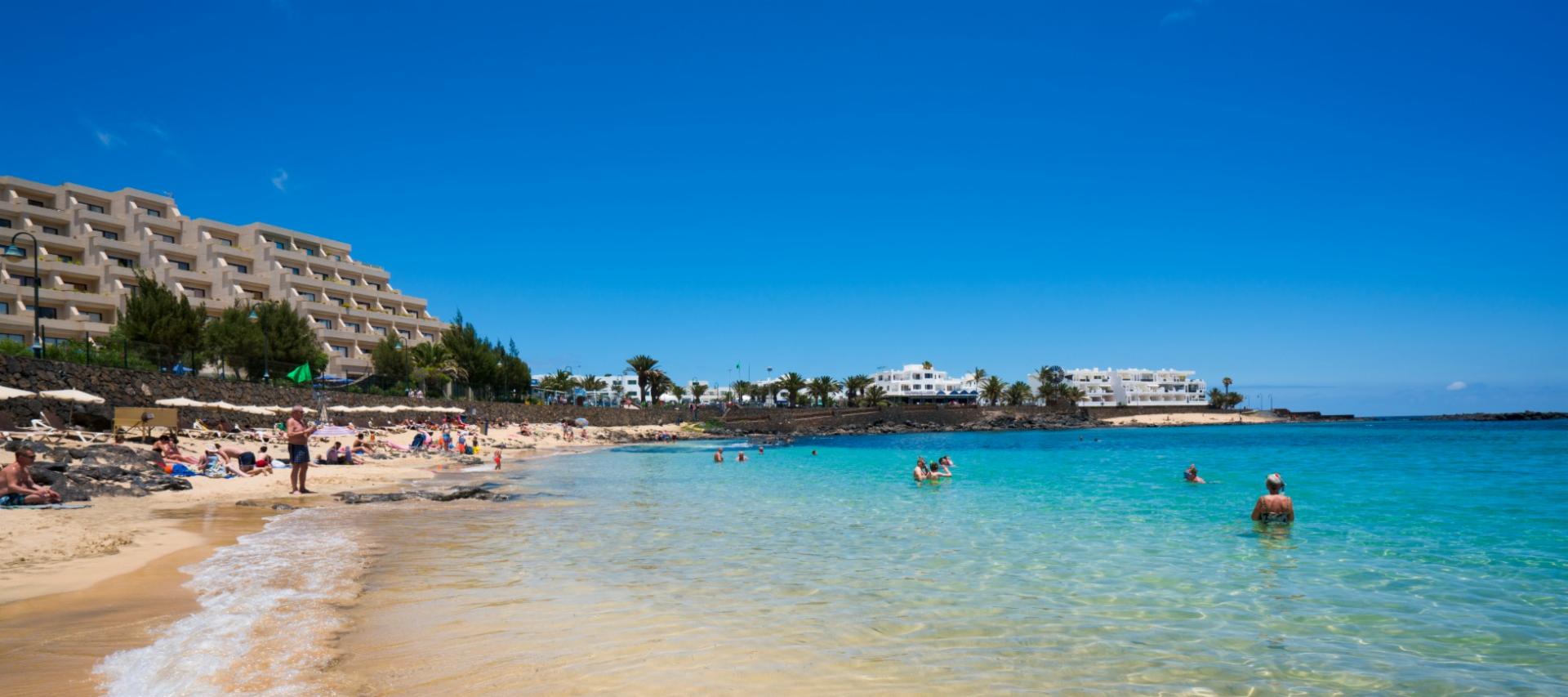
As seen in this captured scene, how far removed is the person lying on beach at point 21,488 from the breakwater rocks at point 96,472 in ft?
2.18

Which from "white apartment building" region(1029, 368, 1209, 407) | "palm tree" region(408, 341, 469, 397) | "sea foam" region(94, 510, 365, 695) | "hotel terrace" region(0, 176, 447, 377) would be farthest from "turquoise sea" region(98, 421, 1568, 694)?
"white apartment building" region(1029, 368, 1209, 407)

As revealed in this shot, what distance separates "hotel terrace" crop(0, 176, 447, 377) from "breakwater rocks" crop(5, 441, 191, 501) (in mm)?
38352

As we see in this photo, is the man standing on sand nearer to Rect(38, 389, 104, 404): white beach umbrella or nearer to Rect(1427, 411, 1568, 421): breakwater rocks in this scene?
Rect(38, 389, 104, 404): white beach umbrella

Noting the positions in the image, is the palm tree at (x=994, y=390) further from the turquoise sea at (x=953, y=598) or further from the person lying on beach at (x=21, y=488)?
the person lying on beach at (x=21, y=488)

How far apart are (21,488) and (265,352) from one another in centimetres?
3726

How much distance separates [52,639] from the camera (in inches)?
247

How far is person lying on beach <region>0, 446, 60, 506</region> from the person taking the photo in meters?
12.8

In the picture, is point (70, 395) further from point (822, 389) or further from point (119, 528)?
point (822, 389)

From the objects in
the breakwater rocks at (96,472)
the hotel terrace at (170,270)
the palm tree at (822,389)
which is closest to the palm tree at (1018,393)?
the palm tree at (822,389)

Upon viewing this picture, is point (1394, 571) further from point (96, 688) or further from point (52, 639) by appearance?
point (52, 639)

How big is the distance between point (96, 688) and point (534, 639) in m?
2.76

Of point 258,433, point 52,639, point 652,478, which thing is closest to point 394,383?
point 258,433

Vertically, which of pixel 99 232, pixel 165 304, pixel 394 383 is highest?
pixel 99 232

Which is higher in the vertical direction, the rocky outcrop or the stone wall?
the stone wall
